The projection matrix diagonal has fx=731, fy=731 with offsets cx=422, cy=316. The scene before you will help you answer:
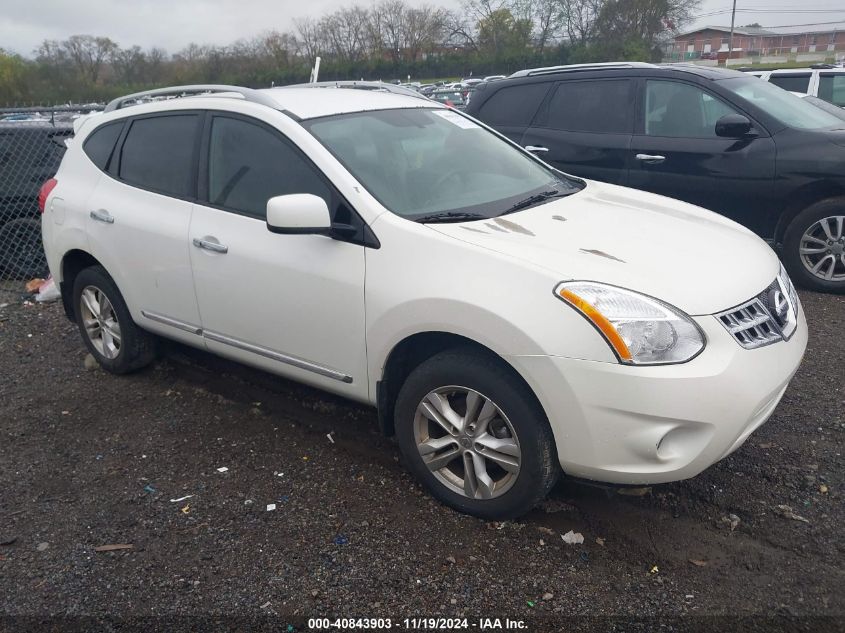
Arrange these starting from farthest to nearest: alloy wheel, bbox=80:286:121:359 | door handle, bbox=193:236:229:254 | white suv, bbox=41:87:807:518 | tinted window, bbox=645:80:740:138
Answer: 1. tinted window, bbox=645:80:740:138
2. alloy wheel, bbox=80:286:121:359
3. door handle, bbox=193:236:229:254
4. white suv, bbox=41:87:807:518

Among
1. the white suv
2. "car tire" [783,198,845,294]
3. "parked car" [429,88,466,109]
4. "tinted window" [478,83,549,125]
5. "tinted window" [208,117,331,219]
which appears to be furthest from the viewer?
"parked car" [429,88,466,109]

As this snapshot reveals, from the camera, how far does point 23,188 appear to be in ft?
24.3

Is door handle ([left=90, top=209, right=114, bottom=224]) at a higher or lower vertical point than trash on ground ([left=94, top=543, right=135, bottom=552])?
higher

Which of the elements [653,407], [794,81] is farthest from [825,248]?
[794,81]

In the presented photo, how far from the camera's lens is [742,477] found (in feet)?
11.0

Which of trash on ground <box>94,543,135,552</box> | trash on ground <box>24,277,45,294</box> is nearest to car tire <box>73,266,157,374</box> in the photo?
trash on ground <box>94,543,135,552</box>

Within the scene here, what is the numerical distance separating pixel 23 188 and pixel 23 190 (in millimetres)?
20

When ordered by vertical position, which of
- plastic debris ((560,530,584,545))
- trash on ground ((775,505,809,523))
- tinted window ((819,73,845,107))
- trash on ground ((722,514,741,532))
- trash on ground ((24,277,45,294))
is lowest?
trash on ground ((24,277,45,294))

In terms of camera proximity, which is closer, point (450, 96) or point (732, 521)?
point (732, 521)

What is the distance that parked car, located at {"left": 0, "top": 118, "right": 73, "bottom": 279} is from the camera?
7355 millimetres

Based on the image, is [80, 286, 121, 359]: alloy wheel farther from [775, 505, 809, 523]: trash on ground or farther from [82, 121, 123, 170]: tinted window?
[775, 505, 809, 523]: trash on ground

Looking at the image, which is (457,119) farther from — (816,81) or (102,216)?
(816,81)

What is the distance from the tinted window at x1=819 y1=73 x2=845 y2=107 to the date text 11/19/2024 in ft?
37.0

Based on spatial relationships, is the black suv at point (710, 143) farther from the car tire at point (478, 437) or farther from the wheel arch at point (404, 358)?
the car tire at point (478, 437)
